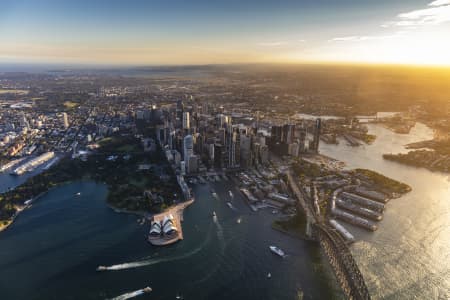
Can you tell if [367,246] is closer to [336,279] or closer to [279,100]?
[336,279]

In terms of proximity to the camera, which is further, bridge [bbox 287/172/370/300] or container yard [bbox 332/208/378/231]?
container yard [bbox 332/208/378/231]

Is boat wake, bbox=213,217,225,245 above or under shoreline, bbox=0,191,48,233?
under

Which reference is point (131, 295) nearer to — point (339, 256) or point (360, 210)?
point (339, 256)

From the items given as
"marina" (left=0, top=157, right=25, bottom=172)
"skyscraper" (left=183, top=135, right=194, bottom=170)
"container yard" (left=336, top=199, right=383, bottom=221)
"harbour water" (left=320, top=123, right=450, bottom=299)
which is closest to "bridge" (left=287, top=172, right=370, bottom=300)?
"harbour water" (left=320, top=123, right=450, bottom=299)

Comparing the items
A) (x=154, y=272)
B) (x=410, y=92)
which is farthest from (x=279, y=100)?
(x=154, y=272)

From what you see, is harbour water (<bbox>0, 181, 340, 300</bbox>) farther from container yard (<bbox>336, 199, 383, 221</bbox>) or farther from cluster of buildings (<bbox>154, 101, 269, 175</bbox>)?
cluster of buildings (<bbox>154, 101, 269, 175</bbox>)

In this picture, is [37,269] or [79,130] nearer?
[37,269]
